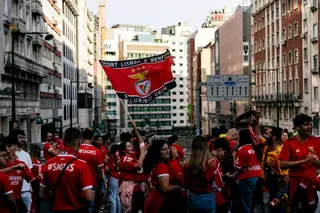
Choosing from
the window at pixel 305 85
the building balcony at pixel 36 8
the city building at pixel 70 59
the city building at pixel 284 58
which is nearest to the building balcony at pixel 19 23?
the building balcony at pixel 36 8

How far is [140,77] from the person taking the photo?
57.1 feet

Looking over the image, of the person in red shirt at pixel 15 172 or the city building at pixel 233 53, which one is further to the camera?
the city building at pixel 233 53

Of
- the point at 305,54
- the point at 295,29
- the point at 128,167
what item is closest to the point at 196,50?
the point at 295,29

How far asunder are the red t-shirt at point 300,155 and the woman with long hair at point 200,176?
111 centimetres

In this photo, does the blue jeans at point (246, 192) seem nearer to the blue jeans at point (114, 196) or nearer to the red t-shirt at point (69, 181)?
the blue jeans at point (114, 196)

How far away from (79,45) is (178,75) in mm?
101001

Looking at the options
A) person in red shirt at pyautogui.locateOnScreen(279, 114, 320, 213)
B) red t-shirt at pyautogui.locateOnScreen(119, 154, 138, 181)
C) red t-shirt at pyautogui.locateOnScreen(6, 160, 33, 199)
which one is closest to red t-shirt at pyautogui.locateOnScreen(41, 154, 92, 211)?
red t-shirt at pyautogui.locateOnScreen(6, 160, 33, 199)

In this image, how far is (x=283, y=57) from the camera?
63531 mm

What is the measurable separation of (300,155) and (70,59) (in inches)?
2777

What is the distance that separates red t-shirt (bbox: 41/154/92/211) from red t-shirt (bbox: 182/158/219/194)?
4.30ft

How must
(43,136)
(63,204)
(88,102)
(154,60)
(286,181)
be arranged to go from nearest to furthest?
1. (63,204)
2. (286,181)
3. (154,60)
4. (43,136)
5. (88,102)

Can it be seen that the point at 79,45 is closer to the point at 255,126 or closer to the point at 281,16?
the point at 281,16

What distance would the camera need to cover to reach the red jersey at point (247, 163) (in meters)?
10.8

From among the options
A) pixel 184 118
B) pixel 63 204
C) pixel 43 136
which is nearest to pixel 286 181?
pixel 63 204
